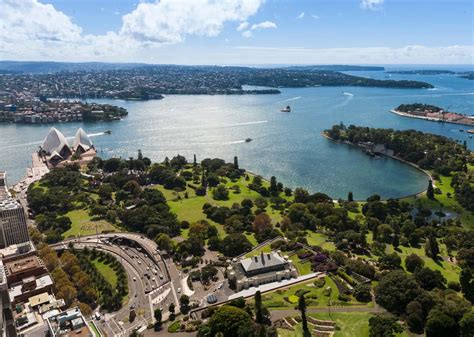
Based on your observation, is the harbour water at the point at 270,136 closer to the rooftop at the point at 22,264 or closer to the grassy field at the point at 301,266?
the grassy field at the point at 301,266

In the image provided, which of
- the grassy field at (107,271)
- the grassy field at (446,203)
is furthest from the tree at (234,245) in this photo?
the grassy field at (446,203)

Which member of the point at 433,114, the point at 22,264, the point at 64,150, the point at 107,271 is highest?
the point at 433,114

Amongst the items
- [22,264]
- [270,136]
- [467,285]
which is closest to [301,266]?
[467,285]

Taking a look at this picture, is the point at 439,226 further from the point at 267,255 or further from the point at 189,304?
the point at 189,304

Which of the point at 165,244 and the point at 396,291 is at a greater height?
the point at 396,291

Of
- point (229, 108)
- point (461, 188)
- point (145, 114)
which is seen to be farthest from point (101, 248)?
point (229, 108)

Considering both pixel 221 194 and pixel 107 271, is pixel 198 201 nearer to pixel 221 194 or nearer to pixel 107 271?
pixel 221 194

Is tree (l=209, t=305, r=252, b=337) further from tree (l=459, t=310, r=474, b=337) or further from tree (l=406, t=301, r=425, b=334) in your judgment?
tree (l=459, t=310, r=474, b=337)
